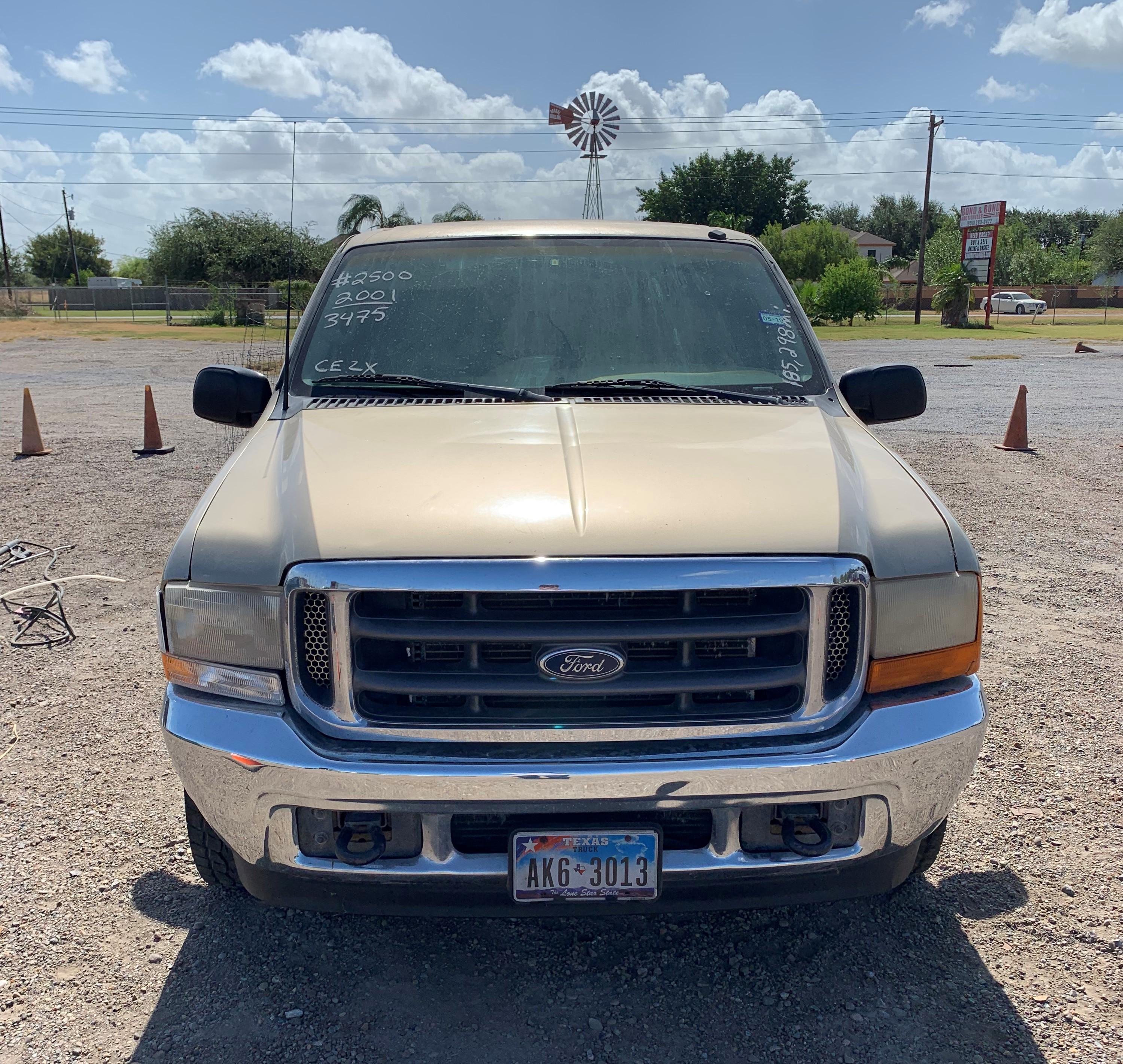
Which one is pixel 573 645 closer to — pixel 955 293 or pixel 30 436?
pixel 30 436

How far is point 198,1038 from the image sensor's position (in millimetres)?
2418

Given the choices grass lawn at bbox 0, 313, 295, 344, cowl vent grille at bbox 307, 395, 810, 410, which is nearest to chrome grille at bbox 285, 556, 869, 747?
cowl vent grille at bbox 307, 395, 810, 410

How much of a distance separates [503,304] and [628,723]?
A: 1812 millimetres

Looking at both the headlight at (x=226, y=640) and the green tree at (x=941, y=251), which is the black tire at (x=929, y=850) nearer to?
the headlight at (x=226, y=640)

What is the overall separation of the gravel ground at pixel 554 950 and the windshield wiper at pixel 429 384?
1.60 meters

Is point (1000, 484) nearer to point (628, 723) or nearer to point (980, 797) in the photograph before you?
point (980, 797)

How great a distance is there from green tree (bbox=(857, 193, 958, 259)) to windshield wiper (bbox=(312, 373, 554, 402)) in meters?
119

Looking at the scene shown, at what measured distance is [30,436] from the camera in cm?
1059

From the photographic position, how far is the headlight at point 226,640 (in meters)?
2.28

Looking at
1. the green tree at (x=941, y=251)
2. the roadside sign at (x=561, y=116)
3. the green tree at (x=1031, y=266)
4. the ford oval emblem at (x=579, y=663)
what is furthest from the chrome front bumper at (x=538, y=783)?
the green tree at (x=1031, y=266)

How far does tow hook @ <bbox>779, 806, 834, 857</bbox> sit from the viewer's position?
224cm

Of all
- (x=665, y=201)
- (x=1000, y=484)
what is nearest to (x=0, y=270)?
(x=665, y=201)

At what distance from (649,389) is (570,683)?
1.31m

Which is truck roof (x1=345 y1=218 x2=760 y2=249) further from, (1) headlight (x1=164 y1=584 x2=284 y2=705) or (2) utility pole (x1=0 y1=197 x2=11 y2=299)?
(2) utility pole (x1=0 y1=197 x2=11 y2=299)
